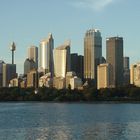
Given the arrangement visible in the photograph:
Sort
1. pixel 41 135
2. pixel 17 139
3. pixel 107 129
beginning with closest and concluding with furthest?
pixel 17 139 < pixel 41 135 < pixel 107 129

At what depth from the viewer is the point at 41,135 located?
Answer: 60.7m

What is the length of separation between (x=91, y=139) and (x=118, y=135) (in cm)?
551

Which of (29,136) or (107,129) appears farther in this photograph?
(107,129)

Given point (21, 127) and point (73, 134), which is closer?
point (73, 134)

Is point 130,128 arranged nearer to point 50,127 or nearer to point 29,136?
point 50,127

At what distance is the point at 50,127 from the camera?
71.4m

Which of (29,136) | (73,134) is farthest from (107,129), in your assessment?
(29,136)

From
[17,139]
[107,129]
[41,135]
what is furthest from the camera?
[107,129]

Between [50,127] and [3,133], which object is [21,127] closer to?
[50,127]

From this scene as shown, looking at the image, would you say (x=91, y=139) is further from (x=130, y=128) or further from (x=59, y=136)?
(x=130, y=128)

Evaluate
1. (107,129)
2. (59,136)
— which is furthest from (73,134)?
(107,129)

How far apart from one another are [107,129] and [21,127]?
11.3m

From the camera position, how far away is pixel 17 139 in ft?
185

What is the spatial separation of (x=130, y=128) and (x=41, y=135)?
13.9m
